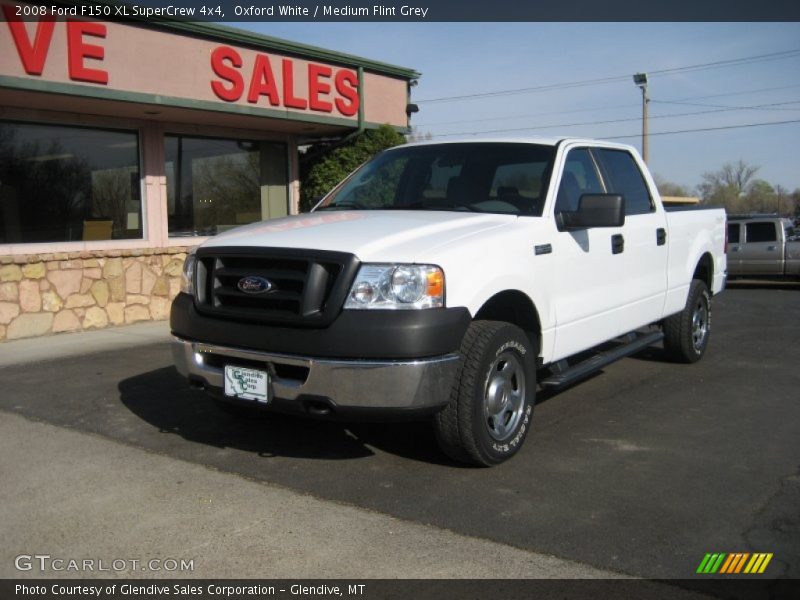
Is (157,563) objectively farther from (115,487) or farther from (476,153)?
(476,153)

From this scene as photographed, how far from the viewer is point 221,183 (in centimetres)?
1273

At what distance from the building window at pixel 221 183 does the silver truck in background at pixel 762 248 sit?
9960mm

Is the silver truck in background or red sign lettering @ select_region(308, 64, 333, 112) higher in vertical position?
red sign lettering @ select_region(308, 64, 333, 112)

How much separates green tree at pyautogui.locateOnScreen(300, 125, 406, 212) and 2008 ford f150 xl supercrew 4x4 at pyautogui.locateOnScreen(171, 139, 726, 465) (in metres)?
6.82

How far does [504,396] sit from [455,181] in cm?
169

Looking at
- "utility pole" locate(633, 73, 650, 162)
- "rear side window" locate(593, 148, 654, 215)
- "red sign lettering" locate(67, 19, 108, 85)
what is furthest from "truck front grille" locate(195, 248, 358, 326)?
"utility pole" locate(633, 73, 650, 162)

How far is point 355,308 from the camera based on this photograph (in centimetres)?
414

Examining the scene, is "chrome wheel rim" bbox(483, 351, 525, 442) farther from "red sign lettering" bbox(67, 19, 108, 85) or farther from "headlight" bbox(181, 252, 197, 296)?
"red sign lettering" bbox(67, 19, 108, 85)

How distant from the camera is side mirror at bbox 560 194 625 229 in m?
5.12

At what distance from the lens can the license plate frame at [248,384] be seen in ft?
14.2

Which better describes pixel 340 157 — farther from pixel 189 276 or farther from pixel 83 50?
pixel 189 276

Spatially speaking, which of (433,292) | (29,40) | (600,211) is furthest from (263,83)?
(433,292)

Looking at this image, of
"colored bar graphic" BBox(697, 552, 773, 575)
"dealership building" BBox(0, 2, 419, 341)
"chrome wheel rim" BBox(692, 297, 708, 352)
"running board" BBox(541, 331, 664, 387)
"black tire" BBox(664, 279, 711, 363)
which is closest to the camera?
"colored bar graphic" BBox(697, 552, 773, 575)

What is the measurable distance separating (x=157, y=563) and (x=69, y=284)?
7381mm
